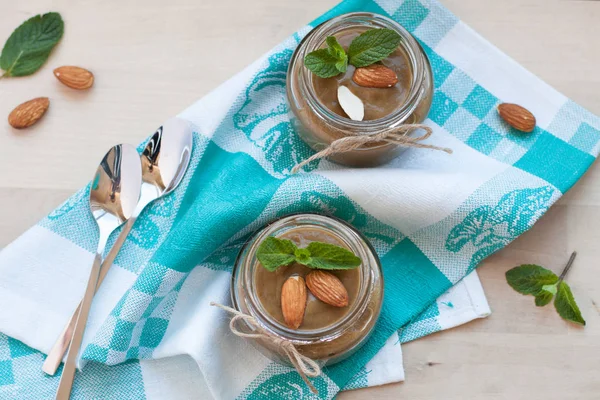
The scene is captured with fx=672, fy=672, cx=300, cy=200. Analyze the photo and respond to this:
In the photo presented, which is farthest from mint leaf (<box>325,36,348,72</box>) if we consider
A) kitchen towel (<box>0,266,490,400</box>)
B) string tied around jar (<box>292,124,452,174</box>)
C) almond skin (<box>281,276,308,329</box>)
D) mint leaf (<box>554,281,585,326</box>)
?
mint leaf (<box>554,281,585,326</box>)

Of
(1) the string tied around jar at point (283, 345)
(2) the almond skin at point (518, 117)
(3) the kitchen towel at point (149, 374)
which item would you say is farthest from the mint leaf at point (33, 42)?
(2) the almond skin at point (518, 117)

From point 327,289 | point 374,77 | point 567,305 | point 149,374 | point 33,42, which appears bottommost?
point 149,374

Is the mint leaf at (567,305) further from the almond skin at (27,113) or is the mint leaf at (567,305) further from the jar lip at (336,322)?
the almond skin at (27,113)

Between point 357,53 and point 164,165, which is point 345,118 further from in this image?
point 164,165

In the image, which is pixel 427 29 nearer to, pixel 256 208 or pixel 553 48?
pixel 553 48

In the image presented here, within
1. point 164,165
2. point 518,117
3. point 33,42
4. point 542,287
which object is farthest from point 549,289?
point 33,42

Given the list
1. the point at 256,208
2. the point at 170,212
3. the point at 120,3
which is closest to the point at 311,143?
the point at 256,208
